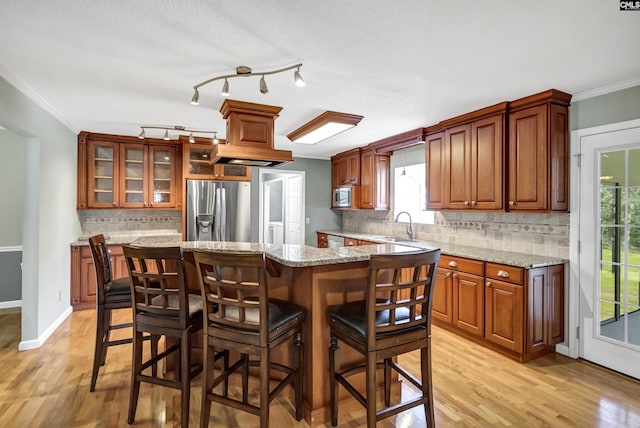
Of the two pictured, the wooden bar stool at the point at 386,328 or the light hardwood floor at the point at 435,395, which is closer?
the wooden bar stool at the point at 386,328

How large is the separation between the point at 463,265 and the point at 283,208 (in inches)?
167

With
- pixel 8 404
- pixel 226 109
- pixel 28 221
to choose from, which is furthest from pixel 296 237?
pixel 8 404

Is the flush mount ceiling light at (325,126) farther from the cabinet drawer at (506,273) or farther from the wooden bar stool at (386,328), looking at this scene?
the wooden bar stool at (386,328)

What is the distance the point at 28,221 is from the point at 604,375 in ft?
17.0

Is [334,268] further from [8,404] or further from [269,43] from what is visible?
[8,404]

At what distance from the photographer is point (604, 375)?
264 cm

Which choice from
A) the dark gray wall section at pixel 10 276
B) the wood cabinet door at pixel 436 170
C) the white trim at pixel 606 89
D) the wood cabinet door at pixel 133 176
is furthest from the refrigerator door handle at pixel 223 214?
the white trim at pixel 606 89

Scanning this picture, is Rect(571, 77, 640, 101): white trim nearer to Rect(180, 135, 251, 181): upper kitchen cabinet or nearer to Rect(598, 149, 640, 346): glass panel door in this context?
Rect(598, 149, 640, 346): glass panel door

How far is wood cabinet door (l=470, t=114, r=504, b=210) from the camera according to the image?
10.6 ft

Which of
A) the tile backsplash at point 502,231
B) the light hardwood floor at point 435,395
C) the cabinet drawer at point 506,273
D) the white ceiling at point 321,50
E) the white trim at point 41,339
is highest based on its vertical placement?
the white ceiling at point 321,50

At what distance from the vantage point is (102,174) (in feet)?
15.1

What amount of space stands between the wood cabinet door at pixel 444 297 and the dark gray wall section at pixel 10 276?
511 centimetres

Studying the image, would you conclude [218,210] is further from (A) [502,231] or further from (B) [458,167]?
(A) [502,231]

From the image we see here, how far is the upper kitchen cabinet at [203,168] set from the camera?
476 centimetres
